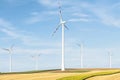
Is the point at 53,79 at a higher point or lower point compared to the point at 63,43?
lower

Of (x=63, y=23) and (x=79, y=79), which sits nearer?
(x=79, y=79)

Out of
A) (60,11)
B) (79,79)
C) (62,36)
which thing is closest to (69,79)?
(79,79)

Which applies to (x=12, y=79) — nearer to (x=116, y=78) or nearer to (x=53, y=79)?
(x=53, y=79)

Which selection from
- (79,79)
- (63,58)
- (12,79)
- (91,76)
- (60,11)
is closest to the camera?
(79,79)

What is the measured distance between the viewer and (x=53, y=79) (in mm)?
64500

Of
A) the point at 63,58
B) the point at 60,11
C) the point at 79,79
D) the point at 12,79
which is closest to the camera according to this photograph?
the point at 79,79

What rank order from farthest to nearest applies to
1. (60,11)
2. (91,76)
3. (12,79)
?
(60,11) < (12,79) < (91,76)

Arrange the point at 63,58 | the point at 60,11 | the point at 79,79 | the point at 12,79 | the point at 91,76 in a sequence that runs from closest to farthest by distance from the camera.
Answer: the point at 79,79
the point at 91,76
the point at 12,79
the point at 63,58
the point at 60,11

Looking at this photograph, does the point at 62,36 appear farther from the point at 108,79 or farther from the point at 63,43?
the point at 108,79

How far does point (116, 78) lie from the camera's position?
198 ft

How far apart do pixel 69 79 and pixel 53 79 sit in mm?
7611

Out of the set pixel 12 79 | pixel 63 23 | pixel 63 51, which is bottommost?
pixel 12 79

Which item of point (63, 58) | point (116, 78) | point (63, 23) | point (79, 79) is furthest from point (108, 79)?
point (63, 23)

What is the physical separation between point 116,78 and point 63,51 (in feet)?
80.1
